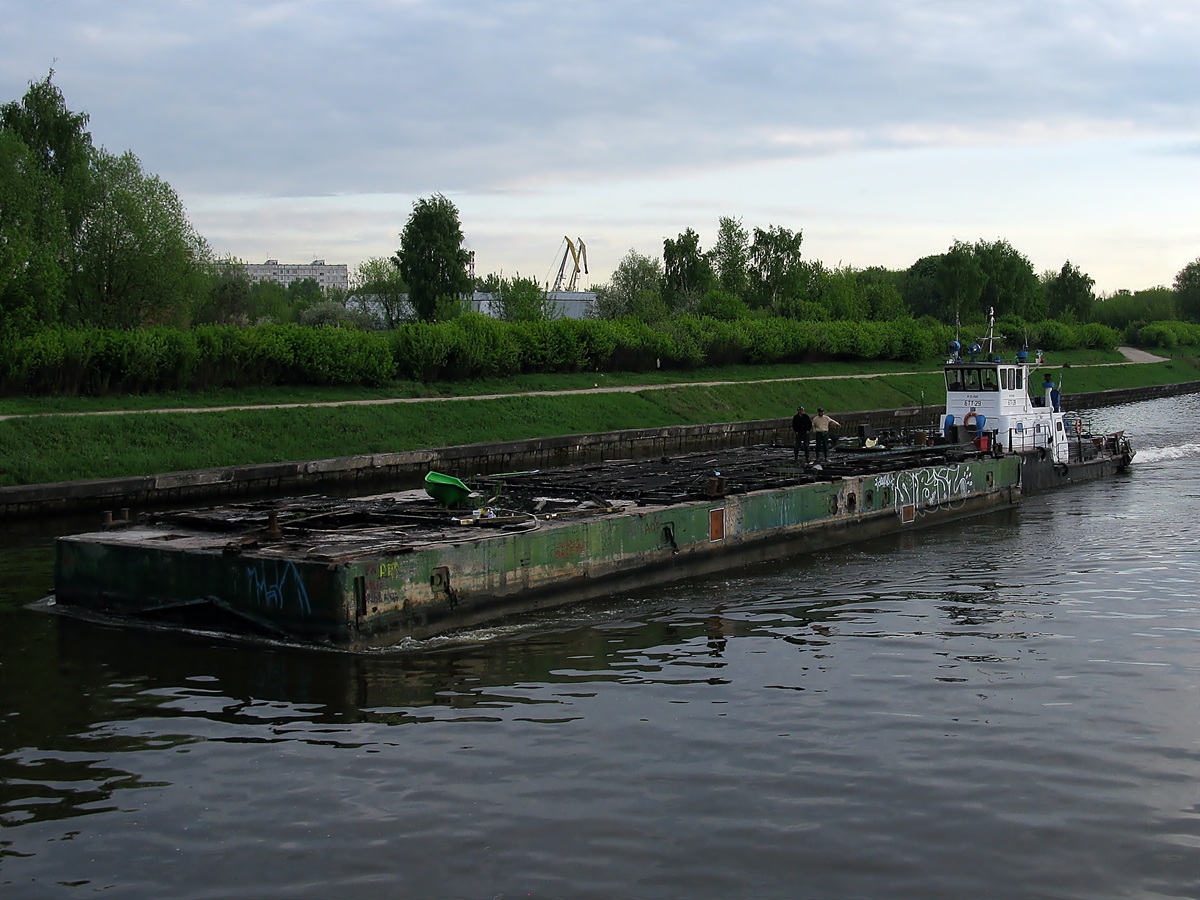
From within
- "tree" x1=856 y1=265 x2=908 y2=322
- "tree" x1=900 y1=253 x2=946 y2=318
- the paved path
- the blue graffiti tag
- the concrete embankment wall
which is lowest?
the blue graffiti tag

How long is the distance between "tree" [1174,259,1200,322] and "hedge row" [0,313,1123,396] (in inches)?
3413

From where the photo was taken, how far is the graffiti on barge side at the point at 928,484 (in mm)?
27781

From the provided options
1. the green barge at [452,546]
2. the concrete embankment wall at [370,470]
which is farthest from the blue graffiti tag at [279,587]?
the concrete embankment wall at [370,470]

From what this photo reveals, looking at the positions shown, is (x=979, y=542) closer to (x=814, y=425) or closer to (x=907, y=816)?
(x=814, y=425)

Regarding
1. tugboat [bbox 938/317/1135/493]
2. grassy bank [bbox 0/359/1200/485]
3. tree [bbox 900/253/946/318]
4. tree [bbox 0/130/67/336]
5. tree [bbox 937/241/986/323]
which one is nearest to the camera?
grassy bank [bbox 0/359/1200/485]

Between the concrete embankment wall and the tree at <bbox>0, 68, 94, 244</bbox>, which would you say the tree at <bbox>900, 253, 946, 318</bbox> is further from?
the tree at <bbox>0, 68, 94, 244</bbox>

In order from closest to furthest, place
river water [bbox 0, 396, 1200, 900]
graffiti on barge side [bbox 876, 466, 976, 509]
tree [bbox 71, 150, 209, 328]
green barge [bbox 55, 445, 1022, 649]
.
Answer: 1. river water [bbox 0, 396, 1200, 900]
2. green barge [bbox 55, 445, 1022, 649]
3. graffiti on barge side [bbox 876, 466, 976, 509]
4. tree [bbox 71, 150, 209, 328]

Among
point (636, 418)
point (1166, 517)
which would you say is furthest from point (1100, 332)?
point (1166, 517)

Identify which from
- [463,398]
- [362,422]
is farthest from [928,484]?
[463,398]

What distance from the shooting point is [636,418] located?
5191 cm

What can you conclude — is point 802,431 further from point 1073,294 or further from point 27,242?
point 1073,294

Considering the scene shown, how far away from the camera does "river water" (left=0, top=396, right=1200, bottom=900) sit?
31.9 feet

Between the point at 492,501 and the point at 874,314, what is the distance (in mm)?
80024

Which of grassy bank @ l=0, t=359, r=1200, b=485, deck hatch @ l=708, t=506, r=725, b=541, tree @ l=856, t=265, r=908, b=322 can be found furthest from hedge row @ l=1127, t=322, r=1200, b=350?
deck hatch @ l=708, t=506, r=725, b=541
